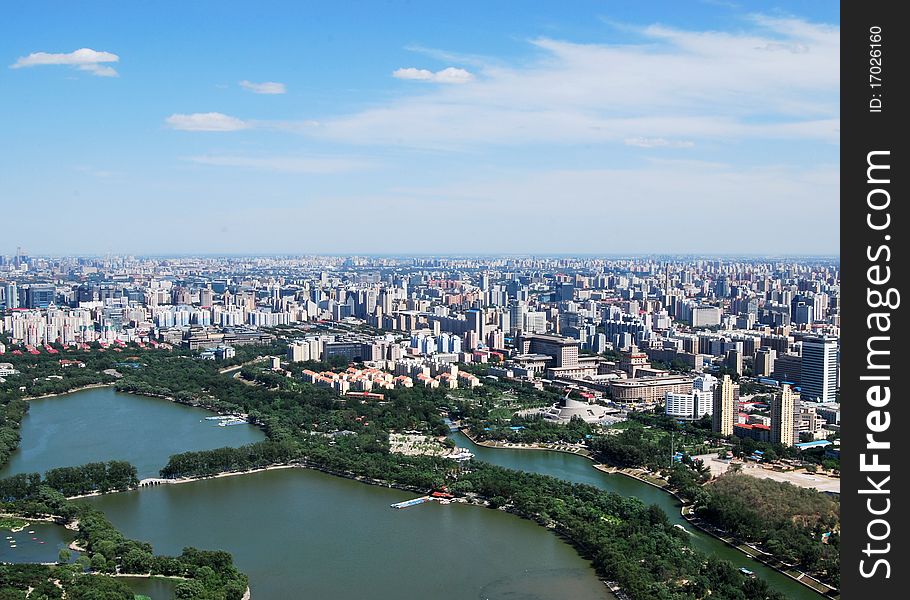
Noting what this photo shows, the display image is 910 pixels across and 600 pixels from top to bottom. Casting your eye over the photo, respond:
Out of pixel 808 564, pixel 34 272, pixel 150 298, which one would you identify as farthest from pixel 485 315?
pixel 34 272

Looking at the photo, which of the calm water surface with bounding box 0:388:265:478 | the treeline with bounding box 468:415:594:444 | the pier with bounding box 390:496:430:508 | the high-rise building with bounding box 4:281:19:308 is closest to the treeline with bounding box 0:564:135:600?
the pier with bounding box 390:496:430:508

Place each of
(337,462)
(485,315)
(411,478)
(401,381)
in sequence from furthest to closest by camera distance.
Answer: (485,315), (401,381), (337,462), (411,478)

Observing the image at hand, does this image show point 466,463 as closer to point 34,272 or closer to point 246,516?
point 246,516

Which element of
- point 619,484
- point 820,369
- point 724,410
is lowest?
point 619,484

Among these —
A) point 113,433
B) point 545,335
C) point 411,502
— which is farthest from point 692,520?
point 545,335

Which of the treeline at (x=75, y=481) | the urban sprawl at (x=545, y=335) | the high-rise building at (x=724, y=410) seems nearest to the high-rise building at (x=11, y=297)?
the urban sprawl at (x=545, y=335)

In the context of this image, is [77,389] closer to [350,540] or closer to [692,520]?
[350,540]

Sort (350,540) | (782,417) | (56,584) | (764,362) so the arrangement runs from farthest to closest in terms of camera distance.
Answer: (764,362) < (782,417) < (350,540) < (56,584)
